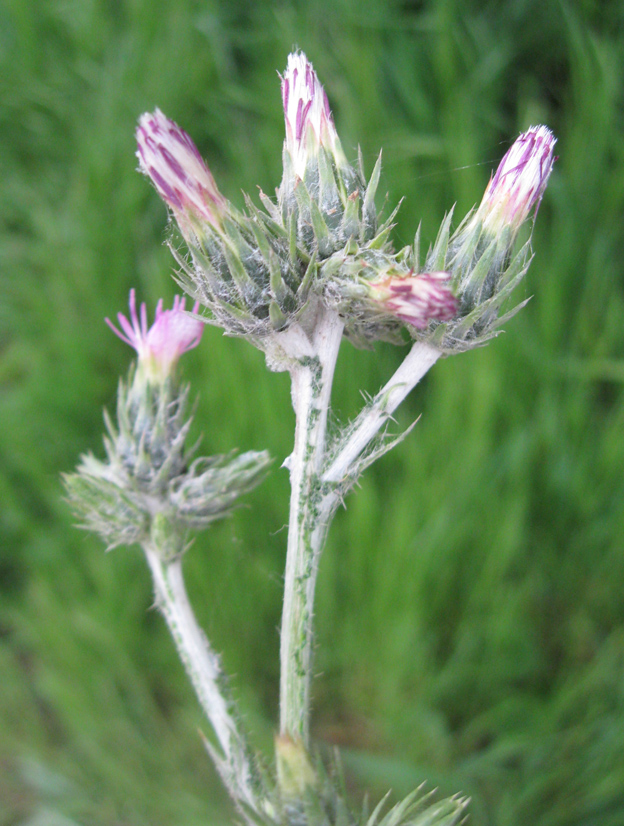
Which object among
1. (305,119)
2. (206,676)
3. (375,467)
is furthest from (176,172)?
(375,467)

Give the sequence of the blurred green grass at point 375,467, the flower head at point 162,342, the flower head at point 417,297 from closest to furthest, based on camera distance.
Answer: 1. the flower head at point 417,297
2. the flower head at point 162,342
3. the blurred green grass at point 375,467

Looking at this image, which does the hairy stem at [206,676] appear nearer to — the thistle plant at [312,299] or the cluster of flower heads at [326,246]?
the thistle plant at [312,299]

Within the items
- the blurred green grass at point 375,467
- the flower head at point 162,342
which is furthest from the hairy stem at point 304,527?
the blurred green grass at point 375,467

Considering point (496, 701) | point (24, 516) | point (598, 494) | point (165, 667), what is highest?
point (24, 516)

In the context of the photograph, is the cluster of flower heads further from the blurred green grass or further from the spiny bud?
the blurred green grass

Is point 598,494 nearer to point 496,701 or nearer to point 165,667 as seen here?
point 496,701

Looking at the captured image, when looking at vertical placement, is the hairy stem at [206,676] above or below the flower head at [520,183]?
below

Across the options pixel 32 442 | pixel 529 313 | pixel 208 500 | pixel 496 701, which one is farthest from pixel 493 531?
pixel 32 442
